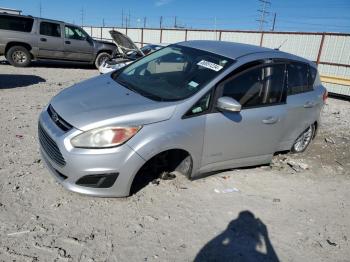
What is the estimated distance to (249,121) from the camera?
4230 millimetres

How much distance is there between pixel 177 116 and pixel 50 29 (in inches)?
457

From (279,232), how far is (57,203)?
2.34 m

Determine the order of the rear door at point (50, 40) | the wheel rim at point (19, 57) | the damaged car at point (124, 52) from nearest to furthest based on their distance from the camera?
1. the damaged car at point (124, 52)
2. the wheel rim at point (19, 57)
3. the rear door at point (50, 40)

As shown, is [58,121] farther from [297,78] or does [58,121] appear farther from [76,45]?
[76,45]

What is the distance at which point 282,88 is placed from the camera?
4.69m

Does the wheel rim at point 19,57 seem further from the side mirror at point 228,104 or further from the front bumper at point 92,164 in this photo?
the side mirror at point 228,104

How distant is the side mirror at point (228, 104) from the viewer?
3.78 m

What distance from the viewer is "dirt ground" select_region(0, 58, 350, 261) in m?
3.08

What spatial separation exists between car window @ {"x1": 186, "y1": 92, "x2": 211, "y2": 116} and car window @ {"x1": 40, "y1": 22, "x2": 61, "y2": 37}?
443 inches

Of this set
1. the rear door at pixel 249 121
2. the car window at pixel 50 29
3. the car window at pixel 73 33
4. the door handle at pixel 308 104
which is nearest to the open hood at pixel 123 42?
the car window at pixel 73 33

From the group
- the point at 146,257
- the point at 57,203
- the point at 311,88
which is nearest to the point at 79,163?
the point at 57,203

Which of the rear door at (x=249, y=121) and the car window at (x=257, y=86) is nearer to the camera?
the rear door at (x=249, y=121)

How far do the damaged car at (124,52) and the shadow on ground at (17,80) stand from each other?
198 cm

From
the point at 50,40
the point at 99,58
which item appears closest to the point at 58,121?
the point at 50,40
